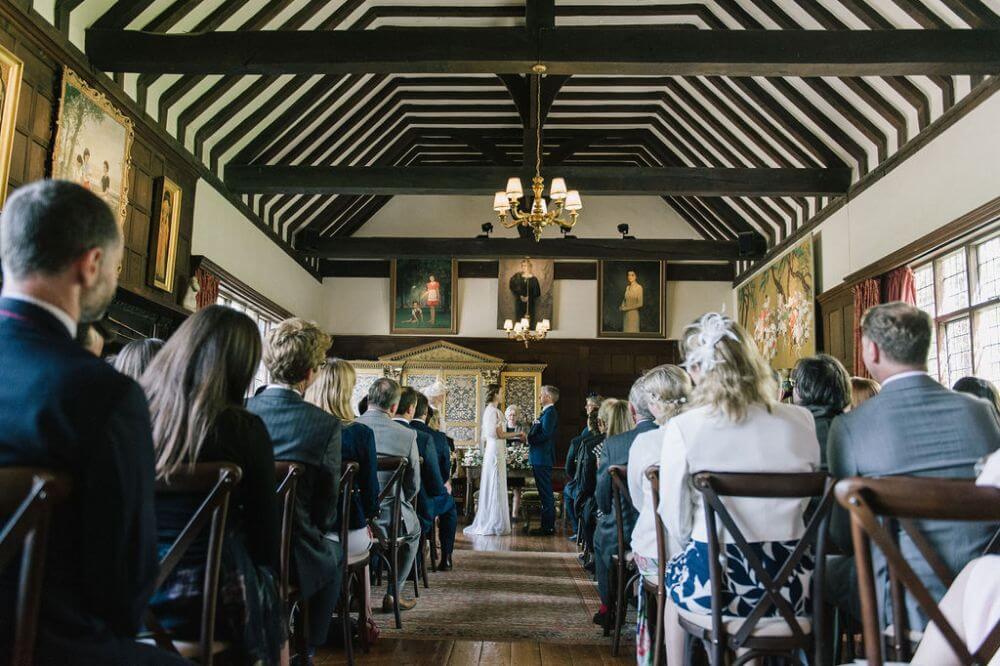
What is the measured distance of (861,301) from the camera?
8.91 m

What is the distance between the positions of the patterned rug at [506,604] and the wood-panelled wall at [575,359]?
7.29 meters

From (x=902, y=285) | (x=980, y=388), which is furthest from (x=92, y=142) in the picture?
(x=902, y=285)

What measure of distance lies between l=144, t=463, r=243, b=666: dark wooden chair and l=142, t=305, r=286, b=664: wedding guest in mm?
76

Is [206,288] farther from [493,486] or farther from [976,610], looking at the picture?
[976,610]

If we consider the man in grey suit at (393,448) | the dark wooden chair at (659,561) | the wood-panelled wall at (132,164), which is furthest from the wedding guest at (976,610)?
the wood-panelled wall at (132,164)

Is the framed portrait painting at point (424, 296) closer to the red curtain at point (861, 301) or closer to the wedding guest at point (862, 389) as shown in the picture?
the red curtain at point (861, 301)

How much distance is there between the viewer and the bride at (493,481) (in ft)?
29.5

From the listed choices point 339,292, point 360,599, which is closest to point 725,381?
point 360,599

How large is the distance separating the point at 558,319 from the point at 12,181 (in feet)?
34.2

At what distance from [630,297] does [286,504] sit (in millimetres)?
12608

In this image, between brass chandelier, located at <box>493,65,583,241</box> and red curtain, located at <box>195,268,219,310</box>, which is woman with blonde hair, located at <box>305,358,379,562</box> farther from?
red curtain, located at <box>195,268,219,310</box>

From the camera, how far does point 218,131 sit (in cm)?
938

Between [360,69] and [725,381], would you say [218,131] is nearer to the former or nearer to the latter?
[360,69]

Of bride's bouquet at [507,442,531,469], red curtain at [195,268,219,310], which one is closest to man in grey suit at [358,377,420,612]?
red curtain at [195,268,219,310]
